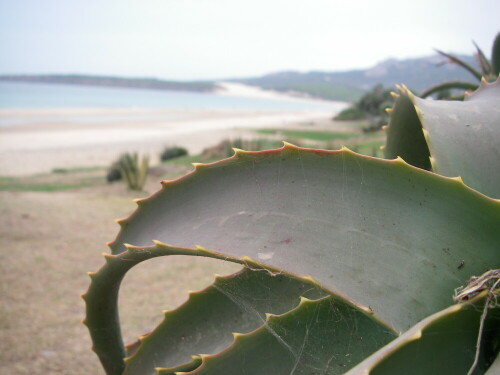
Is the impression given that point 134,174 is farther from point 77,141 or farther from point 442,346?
point 77,141

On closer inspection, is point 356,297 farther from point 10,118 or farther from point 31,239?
point 10,118

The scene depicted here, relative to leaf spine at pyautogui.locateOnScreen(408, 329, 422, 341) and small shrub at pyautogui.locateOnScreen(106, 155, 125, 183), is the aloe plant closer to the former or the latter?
leaf spine at pyautogui.locateOnScreen(408, 329, 422, 341)

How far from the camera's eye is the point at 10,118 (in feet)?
142

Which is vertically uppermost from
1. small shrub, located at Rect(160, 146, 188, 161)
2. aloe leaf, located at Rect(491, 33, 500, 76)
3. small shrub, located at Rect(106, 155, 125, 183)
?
aloe leaf, located at Rect(491, 33, 500, 76)

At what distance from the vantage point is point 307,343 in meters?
0.93

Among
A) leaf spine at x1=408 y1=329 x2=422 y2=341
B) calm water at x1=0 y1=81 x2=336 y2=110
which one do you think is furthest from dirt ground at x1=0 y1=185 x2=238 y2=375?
calm water at x1=0 y1=81 x2=336 y2=110

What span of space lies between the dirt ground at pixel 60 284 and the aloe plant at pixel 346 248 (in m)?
3.06

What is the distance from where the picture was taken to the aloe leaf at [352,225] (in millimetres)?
833

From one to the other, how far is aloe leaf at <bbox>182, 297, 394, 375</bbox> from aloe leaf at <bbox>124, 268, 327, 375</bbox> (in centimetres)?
15

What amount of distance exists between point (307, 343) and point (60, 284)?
514 cm

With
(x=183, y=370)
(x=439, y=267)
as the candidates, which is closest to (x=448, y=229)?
(x=439, y=267)

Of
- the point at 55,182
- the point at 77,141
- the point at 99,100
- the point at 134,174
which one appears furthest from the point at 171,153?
the point at 99,100

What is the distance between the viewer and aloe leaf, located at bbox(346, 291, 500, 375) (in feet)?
2.21

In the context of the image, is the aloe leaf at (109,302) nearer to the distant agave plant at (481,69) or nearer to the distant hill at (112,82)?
the distant agave plant at (481,69)
